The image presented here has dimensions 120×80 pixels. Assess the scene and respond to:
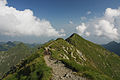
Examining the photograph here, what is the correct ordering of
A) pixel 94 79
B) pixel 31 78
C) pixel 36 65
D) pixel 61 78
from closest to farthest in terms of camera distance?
pixel 94 79
pixel 61 78
pixel 31 78
pixel 36 65

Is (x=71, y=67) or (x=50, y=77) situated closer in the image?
(x=50, y=77)

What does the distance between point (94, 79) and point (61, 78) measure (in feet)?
32.2

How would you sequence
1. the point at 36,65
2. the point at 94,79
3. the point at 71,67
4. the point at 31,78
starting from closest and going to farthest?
the point at 94,79
the point at 31,78
the point at 71,67
the point at 36,65

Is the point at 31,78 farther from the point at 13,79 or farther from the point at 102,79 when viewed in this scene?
the point at 102,79

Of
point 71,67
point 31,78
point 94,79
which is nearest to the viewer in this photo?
point 94,79

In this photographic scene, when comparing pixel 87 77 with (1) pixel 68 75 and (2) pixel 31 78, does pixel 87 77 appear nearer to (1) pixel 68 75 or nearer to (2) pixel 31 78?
(1) pixel 68 75

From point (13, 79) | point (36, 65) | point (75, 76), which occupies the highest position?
point (36, 65)

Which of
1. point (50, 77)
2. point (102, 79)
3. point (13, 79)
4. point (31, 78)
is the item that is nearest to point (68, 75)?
point (50, 77)

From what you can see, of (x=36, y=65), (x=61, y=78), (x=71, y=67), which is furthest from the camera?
(x=36, y=65)

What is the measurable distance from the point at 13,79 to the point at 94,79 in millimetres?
36808

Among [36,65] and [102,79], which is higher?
[36,65]

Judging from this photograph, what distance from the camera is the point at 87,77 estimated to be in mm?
30328

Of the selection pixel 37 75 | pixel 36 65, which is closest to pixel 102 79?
pixel 37 75

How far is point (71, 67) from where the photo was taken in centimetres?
3950
